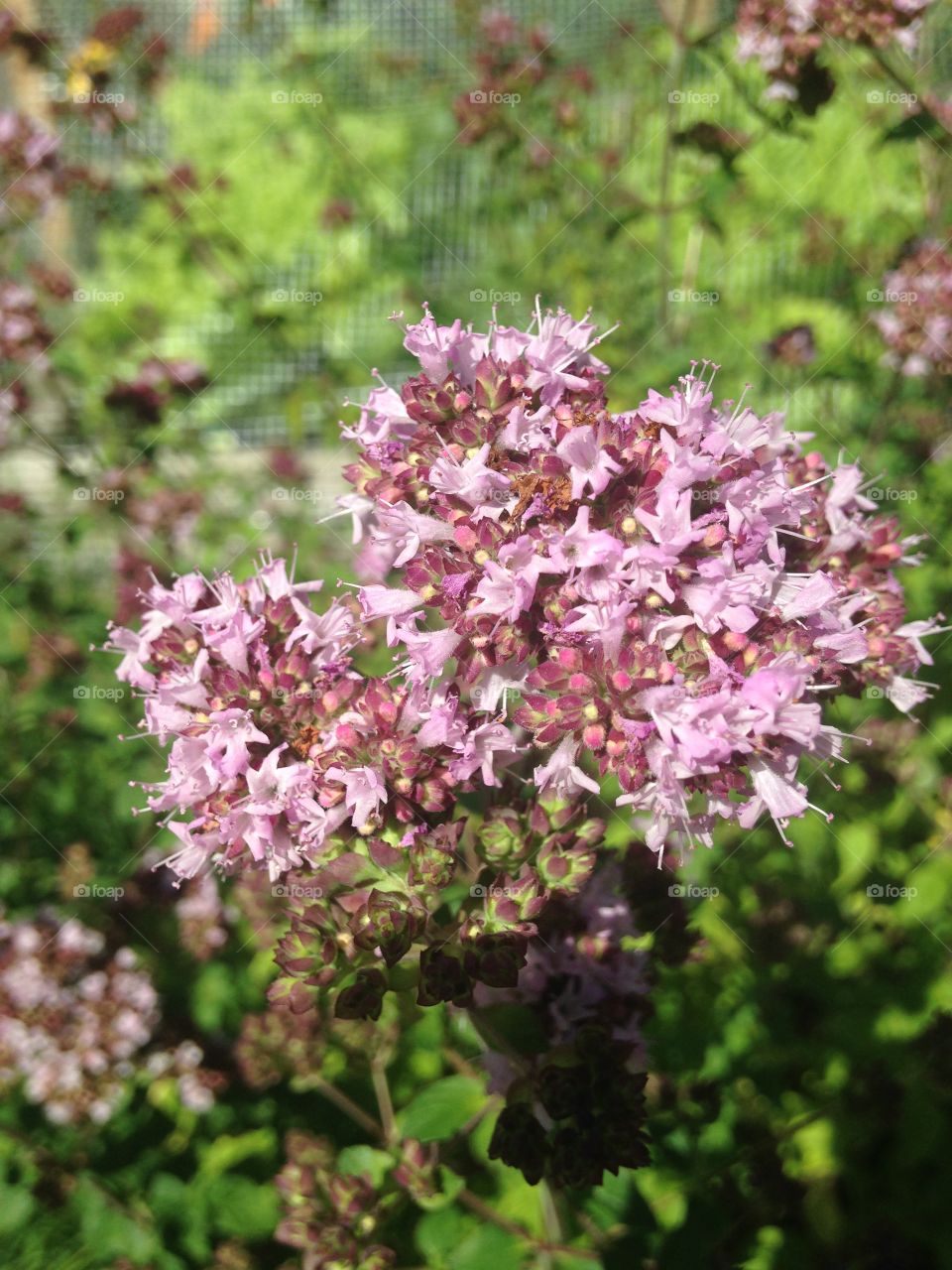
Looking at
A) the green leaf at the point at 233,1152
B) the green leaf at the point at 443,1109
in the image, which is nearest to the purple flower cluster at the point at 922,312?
the green leaf at the point at 443,1109

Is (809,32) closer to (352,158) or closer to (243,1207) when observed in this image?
(352,158)

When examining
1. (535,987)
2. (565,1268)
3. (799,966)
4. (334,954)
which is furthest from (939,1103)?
(334,954)

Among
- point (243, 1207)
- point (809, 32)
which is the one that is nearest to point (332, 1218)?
point (243, 1207)

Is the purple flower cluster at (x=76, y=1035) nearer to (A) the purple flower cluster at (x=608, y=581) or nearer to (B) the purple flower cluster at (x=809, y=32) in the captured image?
(A) the purple flower cluster at (x=608, y=581)

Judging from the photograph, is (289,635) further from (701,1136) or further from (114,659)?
(114,659)

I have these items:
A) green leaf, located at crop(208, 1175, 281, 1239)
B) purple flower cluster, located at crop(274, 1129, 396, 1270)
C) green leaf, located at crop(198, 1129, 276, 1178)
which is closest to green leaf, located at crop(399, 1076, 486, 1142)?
purple flower cluster, located at crop(274, 1129, 396, 1270)

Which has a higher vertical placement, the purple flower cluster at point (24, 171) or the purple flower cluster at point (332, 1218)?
the purple flower cluster at point (24, 171)

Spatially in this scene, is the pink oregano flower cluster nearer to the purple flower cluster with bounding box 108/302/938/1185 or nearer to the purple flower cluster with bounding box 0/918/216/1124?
the purple flower cluster with bounding box 108/302/938/1185
